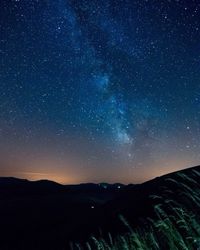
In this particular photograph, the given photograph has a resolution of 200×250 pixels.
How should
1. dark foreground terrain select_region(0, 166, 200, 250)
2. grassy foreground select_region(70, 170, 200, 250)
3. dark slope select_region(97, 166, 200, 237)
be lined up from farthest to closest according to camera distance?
dark slope select_region(97, 166, 200, 237) < dark foreground terrain select_region(0, 166, 200, 250) < grassy foreground select_region(70, 170, 200, 250)

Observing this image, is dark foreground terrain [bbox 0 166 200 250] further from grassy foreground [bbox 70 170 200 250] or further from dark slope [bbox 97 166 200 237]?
grassy foreground [bbox 70 170 200 250]

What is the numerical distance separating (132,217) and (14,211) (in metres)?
16.0

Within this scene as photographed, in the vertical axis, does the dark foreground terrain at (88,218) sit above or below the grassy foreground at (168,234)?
above

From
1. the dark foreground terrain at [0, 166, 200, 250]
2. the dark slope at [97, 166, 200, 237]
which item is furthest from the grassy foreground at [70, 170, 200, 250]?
A: the dark slope at [97, 166, 200, 237]

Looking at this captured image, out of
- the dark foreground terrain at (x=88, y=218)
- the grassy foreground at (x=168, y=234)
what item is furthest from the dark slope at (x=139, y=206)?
the grassy foreground at (x=168, y=234)

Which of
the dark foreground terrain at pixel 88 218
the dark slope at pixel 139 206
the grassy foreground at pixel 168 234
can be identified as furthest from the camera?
the dark slope at pixel 139 206

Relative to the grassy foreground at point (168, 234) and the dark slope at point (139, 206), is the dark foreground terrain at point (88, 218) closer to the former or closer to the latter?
the dark slope at point (139, 206)

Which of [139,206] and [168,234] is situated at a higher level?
[139,206]

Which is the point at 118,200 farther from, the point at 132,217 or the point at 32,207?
the point at 32,207

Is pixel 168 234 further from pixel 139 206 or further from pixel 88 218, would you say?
pixel 88 218

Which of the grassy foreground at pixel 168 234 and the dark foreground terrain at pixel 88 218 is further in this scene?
the dark foreground terrain at pixel 88 218

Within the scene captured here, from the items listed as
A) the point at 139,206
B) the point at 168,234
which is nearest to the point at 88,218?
the point at 139,206

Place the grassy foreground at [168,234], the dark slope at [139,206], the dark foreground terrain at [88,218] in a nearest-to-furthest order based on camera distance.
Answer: the grassy foreground at [168,234], the dark foreground terrain at [88,218], the dark slope at [139,206]

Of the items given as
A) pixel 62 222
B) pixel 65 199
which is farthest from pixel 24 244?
pixel 65 199
